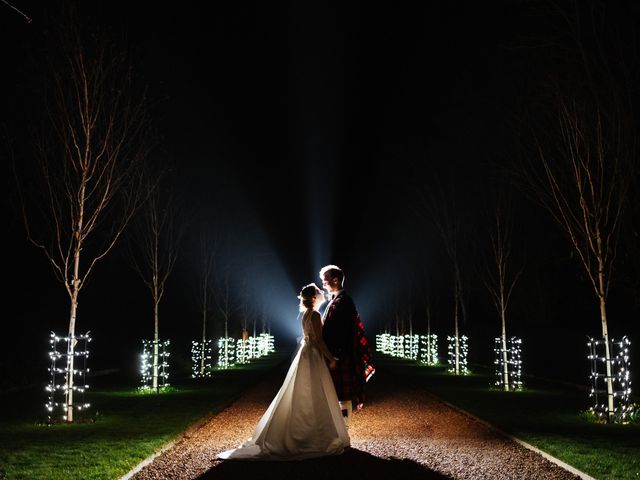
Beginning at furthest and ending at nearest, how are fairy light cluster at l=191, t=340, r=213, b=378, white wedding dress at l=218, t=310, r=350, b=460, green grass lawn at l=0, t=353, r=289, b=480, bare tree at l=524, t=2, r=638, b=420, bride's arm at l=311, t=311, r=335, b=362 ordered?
fairy light cluster at l=191, t=340, r=213, b=378 → bare tree at l=524, t=2, r=638, b=420 → bride's arm at l=311, t=311, r=335, b=362 → white wedding dress at l=218, t=310, r=350, b=460 → green grass lawn at l=0, t=353, r=289, b=480

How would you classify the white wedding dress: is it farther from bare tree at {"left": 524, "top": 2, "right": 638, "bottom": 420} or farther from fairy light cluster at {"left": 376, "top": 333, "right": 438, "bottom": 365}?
fairy light cluster at {"left": 376, "top": 333, "right": 438, "bottom": 365}

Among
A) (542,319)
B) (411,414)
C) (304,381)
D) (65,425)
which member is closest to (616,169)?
(411,414)

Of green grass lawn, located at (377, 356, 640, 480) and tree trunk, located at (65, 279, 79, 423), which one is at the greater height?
tree trunk, located at (65, 279, 79, 423)

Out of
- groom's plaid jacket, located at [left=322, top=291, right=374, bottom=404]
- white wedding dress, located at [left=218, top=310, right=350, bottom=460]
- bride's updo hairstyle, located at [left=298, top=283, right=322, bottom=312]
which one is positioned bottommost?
white wedding dress, located at [left=218, top=310, right=350, bottom=460]

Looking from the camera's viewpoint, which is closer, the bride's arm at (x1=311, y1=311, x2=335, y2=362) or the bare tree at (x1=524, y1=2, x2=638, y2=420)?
the bride's arm at (x1=311, y1=311, x2=335, y2=362)

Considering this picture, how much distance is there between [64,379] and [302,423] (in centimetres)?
1288

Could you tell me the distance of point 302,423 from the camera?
8.35m

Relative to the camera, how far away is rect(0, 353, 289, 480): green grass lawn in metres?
7.77

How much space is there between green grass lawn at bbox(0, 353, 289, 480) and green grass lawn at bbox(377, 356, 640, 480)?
17.1 ft

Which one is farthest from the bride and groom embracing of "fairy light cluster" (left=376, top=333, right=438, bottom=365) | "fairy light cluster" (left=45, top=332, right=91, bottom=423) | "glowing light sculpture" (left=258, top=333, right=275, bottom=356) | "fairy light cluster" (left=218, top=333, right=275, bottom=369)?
"glowing light sculpture" (left=258, top=333, right=275, bottom=356)

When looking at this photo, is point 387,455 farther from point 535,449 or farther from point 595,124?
point 595,124

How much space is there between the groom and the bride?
38cm

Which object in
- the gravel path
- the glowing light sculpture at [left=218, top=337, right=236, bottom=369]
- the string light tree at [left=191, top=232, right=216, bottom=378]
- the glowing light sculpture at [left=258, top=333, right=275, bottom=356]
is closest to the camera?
the gravel path

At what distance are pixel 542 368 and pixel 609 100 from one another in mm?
14044
